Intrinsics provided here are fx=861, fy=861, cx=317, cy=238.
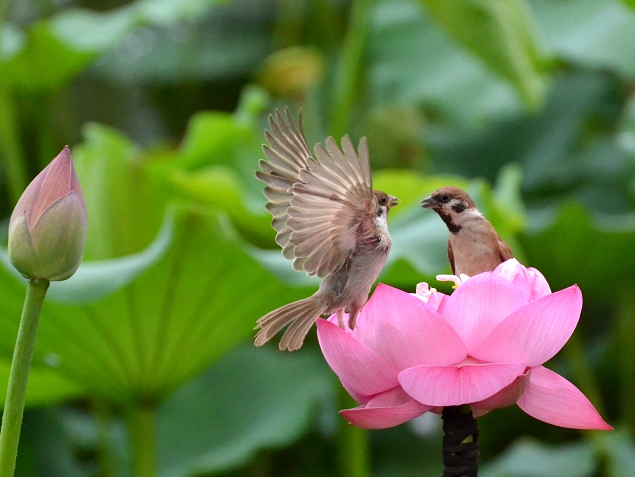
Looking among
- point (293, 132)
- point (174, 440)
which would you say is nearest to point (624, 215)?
point (174, 440)

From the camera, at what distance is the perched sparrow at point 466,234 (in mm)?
707

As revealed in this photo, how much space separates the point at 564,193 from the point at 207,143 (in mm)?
969

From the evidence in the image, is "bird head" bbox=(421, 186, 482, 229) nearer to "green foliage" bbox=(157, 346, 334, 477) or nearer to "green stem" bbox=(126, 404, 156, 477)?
"green stem" bbox=(126, 404, 156, 477)

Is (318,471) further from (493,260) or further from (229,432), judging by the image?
(493,260)

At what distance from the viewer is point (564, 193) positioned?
2197 mm

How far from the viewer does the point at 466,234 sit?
733 mm

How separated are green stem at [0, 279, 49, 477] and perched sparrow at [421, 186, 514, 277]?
14.6 inches

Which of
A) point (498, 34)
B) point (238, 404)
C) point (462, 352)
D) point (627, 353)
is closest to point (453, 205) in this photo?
point (462, 352)

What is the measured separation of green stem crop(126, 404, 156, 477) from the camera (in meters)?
1.15

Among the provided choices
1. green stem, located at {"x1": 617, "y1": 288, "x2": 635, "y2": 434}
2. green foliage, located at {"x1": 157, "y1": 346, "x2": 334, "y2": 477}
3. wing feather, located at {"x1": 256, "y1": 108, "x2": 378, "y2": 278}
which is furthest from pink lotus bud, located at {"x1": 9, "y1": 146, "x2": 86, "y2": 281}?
green stem, located at {"x1": 617, "y1": 288, "x2": 635, "y2": 434}

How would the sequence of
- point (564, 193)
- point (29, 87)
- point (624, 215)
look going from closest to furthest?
point (29, 87) → point (624, 215) → point (564, 193)

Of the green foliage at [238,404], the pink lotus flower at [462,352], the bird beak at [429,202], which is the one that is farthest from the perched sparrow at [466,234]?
the green foliage at [238,404]

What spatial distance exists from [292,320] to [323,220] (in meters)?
0.08

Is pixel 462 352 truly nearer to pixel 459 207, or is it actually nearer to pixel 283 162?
pixel 283 162
